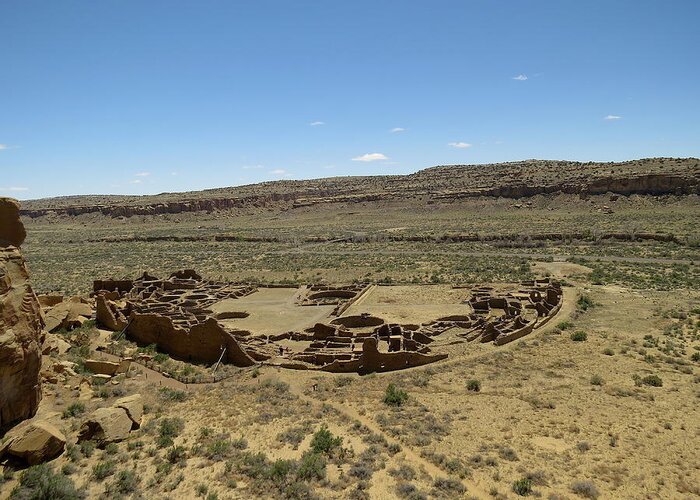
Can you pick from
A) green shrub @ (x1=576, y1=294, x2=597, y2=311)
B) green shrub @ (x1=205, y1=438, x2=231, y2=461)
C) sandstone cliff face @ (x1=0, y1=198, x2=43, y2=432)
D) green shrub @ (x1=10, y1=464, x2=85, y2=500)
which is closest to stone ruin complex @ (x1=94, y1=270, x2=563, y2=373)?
green shrub @ (x1=576, y1=294, x2=597, y2=311)

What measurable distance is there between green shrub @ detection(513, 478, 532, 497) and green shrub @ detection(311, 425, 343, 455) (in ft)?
15.5

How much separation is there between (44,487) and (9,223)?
848cm

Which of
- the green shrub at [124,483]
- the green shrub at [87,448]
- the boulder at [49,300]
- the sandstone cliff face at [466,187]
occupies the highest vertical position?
the sandstone cliff face at [466,187]

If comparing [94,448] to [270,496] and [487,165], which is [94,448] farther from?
[487,165]

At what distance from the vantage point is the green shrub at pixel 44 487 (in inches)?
436

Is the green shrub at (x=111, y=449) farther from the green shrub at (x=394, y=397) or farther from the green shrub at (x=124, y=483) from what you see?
the green shrub at (x=394, y=397)

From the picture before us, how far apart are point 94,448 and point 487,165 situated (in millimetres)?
158237

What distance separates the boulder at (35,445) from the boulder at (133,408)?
212 centimetres

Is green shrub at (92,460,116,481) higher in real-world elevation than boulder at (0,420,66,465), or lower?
lower

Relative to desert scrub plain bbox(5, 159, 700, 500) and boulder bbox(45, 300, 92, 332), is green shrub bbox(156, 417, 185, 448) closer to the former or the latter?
desert scrub plain bbox(5, 159, 700, 500)

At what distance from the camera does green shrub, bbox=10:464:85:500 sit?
11062 mm

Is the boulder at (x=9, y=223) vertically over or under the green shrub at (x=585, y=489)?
over

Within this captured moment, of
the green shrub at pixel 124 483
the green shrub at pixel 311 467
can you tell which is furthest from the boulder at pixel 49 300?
the green shrub at pixel 311 467

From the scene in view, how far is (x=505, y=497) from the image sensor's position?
37.3ft
